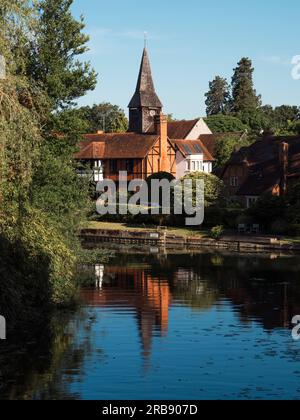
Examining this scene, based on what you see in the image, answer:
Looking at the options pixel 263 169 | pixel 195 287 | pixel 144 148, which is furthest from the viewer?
pixel 144 148

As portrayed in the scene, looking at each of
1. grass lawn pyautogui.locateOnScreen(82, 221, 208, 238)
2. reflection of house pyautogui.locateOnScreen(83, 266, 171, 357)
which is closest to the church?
grass lawn pyautogui.locateOnScreen(82, 221, 208, 238)

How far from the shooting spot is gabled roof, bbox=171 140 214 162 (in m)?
107

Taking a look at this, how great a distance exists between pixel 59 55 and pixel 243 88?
400 feet

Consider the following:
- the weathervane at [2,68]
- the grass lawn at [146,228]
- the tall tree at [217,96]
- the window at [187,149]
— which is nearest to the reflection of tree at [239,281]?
the grass lawn at [146,228]

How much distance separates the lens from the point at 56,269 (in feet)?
102

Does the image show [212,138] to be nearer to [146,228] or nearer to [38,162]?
[146,228]

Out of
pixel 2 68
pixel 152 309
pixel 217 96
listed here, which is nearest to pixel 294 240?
pixel 152 309

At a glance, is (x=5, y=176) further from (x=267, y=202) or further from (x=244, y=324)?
(x=267, y=202)

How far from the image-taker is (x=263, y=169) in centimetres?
8238

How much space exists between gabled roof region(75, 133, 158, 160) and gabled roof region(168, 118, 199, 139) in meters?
19.1

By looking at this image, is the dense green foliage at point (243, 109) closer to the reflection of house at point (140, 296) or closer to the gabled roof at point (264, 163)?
the gabled roof at point (264, 163)

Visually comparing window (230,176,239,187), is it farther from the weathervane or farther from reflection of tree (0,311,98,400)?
the weathervane

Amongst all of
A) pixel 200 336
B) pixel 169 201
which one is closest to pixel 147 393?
pixel 200 336

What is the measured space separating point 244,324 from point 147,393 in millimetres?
11370
